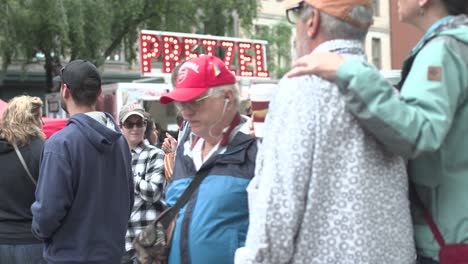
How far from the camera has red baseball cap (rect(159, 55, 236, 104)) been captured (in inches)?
110

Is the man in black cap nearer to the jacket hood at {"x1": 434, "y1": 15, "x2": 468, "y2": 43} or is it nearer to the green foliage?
the jacket hood at {"x1": 434, "y1": 15, "x2": 468, "y2": 43}

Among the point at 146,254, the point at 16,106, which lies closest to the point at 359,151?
the point at 146,254

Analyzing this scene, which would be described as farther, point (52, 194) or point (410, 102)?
point (52, 194)

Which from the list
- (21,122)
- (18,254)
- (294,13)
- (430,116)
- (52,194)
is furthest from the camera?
(21,122)

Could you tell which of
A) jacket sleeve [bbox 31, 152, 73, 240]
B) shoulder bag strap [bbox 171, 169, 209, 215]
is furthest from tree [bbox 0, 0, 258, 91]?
shoulder bag strap [bbox 171, 169, 209, 215]

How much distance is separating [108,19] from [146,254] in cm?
1747

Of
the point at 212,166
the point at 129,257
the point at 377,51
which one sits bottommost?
the point at 129,257

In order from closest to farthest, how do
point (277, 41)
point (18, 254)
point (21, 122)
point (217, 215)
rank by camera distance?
point (217, 215) → point (18, 254) → point (21, 122) → point (277, 41)

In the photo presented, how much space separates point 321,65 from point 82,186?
2.22 metres

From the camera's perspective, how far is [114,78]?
29.0 metres

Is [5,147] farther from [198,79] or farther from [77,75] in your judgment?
[198,79]

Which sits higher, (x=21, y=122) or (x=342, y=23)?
(x=342, y=23)

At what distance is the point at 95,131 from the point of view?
3.87 metres

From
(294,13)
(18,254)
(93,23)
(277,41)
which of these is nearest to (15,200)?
(18,254)
